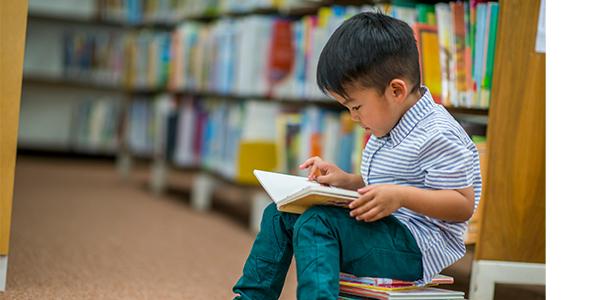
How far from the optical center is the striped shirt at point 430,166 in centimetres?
123

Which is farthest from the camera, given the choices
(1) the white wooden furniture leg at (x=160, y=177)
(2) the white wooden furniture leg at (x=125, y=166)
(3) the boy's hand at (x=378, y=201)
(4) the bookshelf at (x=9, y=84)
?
(2) the white wooden furniture leg at (x=125, y=166)

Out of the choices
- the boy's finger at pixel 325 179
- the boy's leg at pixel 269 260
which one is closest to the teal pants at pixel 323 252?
the boy's leg at pixel 269 260

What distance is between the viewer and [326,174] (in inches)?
56.4

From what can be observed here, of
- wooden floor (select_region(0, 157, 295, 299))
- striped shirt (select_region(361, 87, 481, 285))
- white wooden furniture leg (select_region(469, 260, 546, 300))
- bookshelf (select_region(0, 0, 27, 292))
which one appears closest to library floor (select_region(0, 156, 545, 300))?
wooden floor (select_region(0, 157, 295, 299))

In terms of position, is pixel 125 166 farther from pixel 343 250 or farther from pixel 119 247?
pixel 343 250

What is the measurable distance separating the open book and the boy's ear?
0.17 m

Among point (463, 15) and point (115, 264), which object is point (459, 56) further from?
point (115, 264)

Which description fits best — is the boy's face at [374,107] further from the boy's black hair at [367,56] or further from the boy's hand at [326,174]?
the boy's hand at [326,174]

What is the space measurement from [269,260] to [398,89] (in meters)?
0.33

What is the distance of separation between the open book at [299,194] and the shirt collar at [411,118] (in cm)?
15

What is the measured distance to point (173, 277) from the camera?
198cm

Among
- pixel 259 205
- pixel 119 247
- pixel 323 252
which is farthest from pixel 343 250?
pixel 259 205

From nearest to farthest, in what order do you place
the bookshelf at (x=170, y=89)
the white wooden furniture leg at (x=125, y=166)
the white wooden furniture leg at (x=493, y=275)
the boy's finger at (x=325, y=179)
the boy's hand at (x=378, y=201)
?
the boy's hand at (x=378, y=201), the boy's finger at (x=325, y=179), the white wooden furniture leg at (x=493, y=275), the bookshelf at (x=170, y=89), the white wooden furniture leg at (x=125, y=166)

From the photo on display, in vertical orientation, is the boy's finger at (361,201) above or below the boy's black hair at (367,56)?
below
